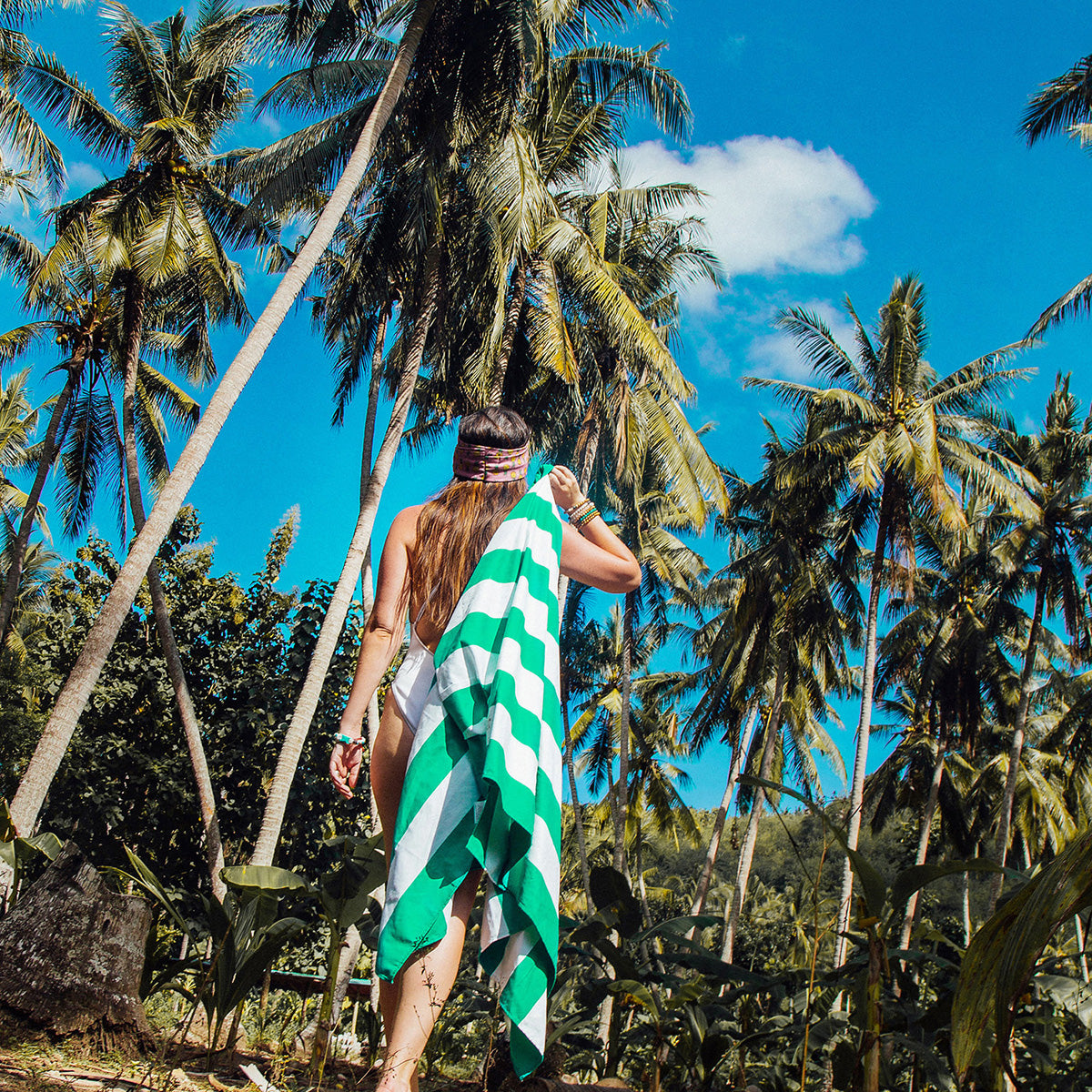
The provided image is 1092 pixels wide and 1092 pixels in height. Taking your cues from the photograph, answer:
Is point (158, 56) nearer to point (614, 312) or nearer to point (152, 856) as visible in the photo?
point (614, 312)

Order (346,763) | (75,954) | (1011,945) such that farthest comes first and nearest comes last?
1. (75,954)
2. (346,763)
3. (1011,945)

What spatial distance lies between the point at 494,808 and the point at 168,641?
1061cm

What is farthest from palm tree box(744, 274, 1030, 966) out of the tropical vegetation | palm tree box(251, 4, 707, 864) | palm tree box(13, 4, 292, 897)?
palm tree box(13, 4, 292, 897)

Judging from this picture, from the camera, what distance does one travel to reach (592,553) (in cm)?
232

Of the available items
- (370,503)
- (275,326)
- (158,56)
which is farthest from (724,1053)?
(158,56)

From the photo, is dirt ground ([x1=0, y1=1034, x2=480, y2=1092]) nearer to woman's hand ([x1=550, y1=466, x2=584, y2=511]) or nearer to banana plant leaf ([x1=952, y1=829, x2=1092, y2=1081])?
banana plant leaf ([x1=952, y1=829, x2=1092, y2=1081])

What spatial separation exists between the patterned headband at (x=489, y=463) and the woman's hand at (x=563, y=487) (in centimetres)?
13

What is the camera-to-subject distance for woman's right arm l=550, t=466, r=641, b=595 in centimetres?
231

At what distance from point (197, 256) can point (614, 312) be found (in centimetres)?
614

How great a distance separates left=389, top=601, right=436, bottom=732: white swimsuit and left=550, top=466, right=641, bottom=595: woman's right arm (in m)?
0.45

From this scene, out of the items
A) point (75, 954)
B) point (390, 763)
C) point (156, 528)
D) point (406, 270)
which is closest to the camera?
point (390, 763)

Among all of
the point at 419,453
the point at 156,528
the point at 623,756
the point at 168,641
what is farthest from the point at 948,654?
the point at 156,528

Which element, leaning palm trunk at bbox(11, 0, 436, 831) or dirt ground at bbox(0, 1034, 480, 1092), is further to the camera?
leaning palm trunk at bbox(11, 0, 436, 831)

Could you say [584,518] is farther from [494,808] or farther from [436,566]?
[494,808]
